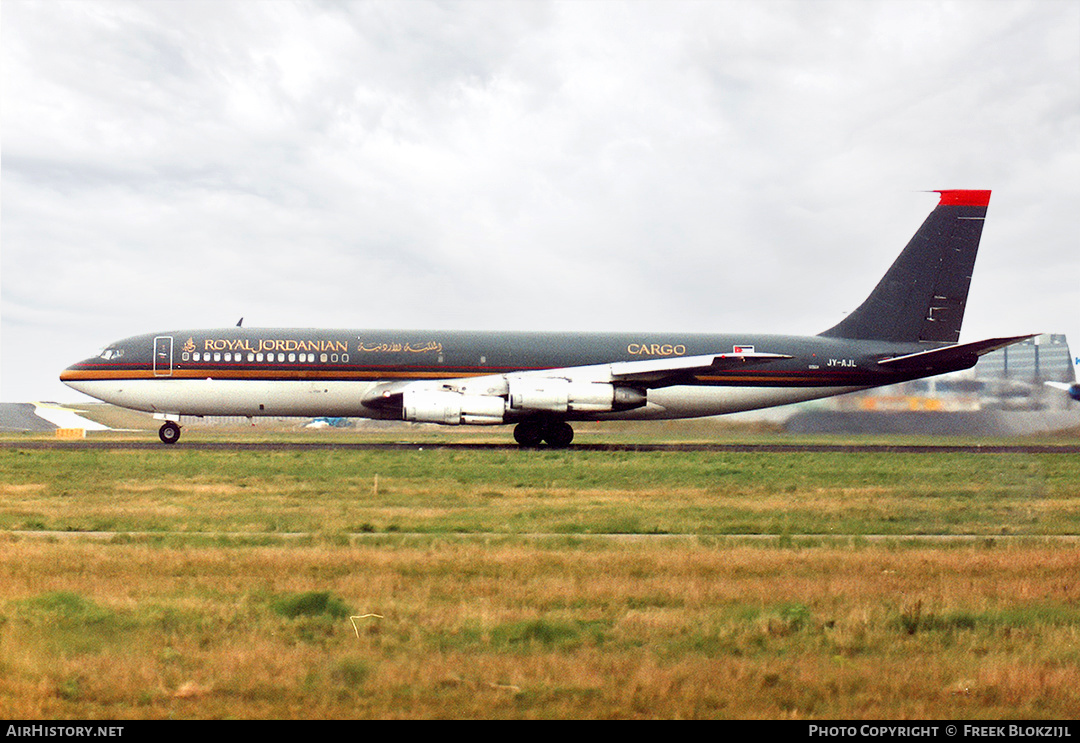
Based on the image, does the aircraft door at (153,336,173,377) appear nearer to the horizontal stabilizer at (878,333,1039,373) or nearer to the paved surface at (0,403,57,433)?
the horizontal stabilizer at (878,333,1039,373)

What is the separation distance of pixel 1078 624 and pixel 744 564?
3663mm

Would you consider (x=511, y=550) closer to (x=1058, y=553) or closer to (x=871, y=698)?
(x=871, y=698)

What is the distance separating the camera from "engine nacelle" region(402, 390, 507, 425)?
3431 centimetres

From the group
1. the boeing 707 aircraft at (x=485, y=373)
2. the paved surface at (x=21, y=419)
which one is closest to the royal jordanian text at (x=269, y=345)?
the boeing 707 aircraft at (x=485, y=373)

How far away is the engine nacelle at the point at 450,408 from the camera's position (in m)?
34.3

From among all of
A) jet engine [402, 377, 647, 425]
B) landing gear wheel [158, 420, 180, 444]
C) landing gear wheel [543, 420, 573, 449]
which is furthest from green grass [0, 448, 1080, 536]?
landing gear wheel [158, 420, 180, 444]

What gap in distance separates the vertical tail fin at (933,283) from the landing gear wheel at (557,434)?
44.8 ft

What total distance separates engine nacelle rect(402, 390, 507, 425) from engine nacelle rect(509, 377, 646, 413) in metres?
0.85

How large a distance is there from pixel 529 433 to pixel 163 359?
14211mm

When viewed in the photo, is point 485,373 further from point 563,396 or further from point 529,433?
point 563,396

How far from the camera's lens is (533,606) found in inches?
350

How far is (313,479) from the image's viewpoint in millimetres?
22359
